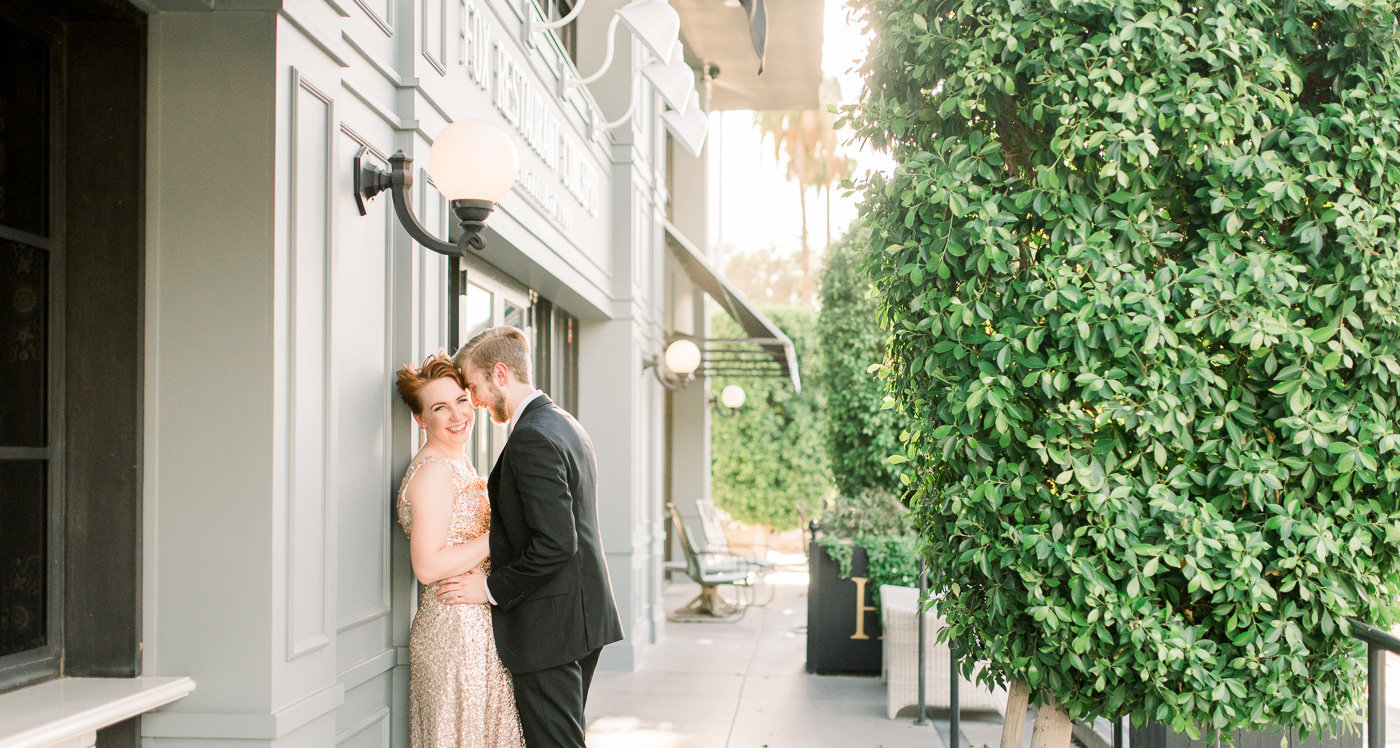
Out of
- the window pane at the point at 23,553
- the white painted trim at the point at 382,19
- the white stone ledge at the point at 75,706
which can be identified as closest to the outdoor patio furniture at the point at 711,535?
the white painted trim at the point at 382,19

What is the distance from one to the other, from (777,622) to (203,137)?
9.26m

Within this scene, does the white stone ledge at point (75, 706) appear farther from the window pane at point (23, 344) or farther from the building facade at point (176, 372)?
the window pane at point (23, 344)

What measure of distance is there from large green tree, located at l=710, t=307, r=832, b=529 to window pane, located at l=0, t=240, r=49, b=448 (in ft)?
50.8

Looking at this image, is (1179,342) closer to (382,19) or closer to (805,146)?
(382,19)

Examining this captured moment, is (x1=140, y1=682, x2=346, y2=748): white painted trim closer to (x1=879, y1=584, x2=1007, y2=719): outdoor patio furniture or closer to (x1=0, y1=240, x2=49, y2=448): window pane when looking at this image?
(x1=0, y1=240, x2=49, y2=448): window pane

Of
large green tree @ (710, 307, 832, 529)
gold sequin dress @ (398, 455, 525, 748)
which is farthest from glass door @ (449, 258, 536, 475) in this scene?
large green tree @ (710, 307, 832, 529)

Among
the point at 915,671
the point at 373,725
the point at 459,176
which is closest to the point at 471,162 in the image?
the point at 459,176

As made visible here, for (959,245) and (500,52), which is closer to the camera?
(959,245)

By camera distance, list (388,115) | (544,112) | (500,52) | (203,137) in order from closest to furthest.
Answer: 1. (203,137)
2. (388,115)
3. (500,52)
4. (544,112)

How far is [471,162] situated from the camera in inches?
130

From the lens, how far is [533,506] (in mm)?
3383

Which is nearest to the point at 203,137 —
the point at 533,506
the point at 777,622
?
the point at 533,506

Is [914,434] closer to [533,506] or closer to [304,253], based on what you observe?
[533,506]

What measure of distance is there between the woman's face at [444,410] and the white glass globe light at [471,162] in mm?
679
